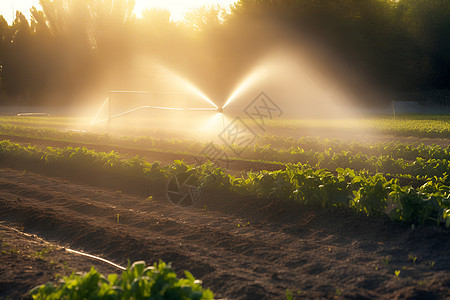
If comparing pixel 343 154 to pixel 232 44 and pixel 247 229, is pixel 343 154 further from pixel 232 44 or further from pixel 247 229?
pixel 232 44

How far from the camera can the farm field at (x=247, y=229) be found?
4051mm

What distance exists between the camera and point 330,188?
5.85 meters

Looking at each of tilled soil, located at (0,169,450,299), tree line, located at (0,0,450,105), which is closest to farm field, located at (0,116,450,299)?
tilled soil, located at (0,169,450,299)

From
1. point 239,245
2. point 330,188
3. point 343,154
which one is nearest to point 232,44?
point 343,154

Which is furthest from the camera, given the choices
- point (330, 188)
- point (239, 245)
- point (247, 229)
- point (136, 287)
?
point (330, 188)

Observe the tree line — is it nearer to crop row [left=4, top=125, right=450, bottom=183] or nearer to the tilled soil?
crop row [left=4, top=125, right=450, bottom=183]

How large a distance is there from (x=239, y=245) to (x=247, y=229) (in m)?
0.63

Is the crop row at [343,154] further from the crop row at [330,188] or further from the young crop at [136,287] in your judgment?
the young crop at [136,287]

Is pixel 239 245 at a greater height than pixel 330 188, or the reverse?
pixel 330 188

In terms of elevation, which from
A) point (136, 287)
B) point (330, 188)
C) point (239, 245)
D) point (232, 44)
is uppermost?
point (232, 44)

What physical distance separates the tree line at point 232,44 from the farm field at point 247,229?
32048 millimetres

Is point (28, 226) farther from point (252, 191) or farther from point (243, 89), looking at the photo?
point (243, 89)

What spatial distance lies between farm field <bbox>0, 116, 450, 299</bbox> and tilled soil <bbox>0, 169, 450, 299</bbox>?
0.01 meters

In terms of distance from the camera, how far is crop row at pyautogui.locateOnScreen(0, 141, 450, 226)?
5059 millimetres
